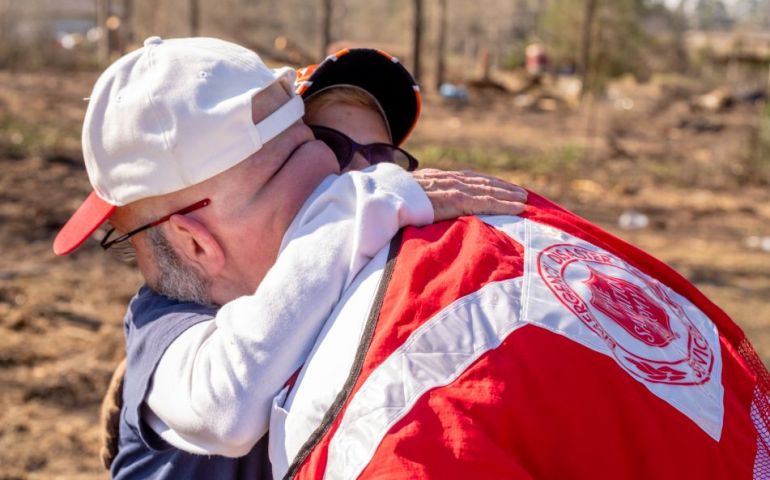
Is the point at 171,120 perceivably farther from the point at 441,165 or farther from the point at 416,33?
the point at 416,33

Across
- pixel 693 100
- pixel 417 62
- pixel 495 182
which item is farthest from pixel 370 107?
pixel 693 100

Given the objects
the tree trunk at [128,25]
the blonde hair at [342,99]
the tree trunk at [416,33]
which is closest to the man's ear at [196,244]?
the blonde hair at [342,99]

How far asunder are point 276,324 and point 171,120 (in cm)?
44

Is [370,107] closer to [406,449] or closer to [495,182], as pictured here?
[495,182]

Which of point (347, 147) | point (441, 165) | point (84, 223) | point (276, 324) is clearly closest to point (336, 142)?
point (347, 147)

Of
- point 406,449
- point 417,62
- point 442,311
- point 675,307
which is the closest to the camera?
point 406,449

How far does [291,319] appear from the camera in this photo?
4.50 feet

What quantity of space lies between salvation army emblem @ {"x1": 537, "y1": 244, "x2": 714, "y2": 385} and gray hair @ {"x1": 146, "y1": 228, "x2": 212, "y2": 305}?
661mm

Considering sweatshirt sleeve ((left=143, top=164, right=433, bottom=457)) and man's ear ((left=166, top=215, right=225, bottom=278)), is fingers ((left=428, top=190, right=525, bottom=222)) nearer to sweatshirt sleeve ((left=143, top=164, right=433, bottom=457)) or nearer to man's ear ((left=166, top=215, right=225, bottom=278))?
sweatshirt sleeve ((left=143, top=164, right=433, bottom=457))

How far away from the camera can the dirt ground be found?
5.02 meters

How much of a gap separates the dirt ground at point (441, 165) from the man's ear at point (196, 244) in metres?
3.02

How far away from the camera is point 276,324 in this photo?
138 centimetres

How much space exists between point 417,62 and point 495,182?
19.4 metres

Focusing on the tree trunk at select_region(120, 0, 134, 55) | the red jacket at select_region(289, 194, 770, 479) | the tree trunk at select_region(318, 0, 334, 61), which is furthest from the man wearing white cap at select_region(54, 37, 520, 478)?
the tree trunk at select_region(120, 0, 134, 55)
